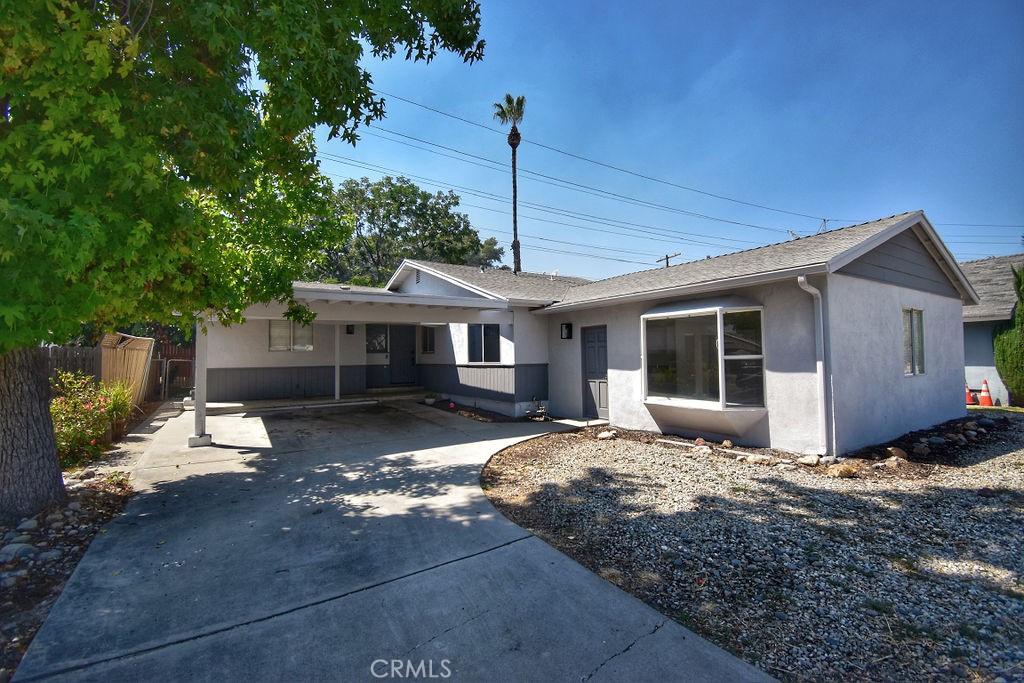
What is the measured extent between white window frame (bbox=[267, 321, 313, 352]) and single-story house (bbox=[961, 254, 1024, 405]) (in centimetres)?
1928

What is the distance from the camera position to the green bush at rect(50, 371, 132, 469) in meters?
6.13

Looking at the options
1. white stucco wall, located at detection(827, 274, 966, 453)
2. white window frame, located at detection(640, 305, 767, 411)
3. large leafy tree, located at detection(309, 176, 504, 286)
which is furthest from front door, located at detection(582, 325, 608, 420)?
large leafy tree, located at detection(309, 176, 504, 286)

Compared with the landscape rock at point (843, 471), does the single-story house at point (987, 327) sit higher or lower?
higher

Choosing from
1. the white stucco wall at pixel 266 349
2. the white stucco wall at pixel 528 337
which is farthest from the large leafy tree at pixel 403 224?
the white stucco wall at pixel 528 337

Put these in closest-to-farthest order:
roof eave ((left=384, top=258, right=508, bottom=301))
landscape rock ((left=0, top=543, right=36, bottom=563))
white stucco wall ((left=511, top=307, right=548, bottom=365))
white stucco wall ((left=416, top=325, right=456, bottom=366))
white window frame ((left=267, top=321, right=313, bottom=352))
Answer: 1. landscape rock ((left=0, top=543, right=36, bottom=563))
2. roof eave ((left=384, top=258, right=508, bottom=301))
3. white stucco wall ((left=511, top=307, right=548, bottom=365))
4. white window frame ((left=267, top=321, right=313, bottom=352))
5. white stucco wall ((left=416, top=325, right=456, bottom=366))

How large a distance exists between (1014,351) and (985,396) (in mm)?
1754

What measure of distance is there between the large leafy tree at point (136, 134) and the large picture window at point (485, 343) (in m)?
6.88

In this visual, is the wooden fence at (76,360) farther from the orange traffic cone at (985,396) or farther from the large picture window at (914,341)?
the orange traffic cone at (985,396)

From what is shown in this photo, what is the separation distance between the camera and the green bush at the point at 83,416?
613cm

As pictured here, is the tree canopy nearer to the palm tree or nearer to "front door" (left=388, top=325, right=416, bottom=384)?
"front door" (left=388, top=325, right=416, bottom=384)


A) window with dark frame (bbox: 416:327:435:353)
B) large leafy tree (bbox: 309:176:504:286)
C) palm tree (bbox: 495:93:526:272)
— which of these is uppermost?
palm tree (bbox: 495:93:526:272)

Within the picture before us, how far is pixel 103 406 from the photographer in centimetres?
724

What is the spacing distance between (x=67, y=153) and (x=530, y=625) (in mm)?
4357

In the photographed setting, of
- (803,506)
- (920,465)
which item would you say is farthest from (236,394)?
(920,465)
